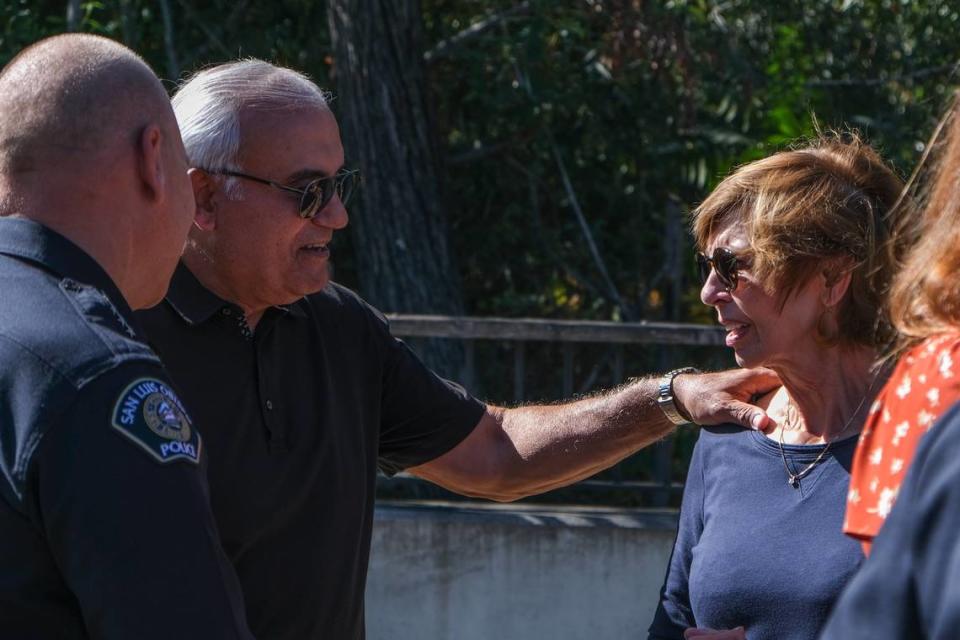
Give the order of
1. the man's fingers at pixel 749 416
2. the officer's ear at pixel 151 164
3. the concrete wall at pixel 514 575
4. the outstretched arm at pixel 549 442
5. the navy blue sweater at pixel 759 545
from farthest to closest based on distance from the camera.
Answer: the concrete wall at pixel 514 575, the outstretched arm at pixel 549 442, the man's fingers at pixel 749 416, the navy blue sweater at pixel 759 545, the officer's ear at pixel 151 164

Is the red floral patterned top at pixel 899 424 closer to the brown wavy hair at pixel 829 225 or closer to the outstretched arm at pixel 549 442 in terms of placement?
the brown wavy hair at pixel 829 225

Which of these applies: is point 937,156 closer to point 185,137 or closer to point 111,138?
point 111,138

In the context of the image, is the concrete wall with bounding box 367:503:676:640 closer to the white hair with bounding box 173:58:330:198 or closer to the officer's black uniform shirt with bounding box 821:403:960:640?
the white hair with bounding box 173:58:330:198

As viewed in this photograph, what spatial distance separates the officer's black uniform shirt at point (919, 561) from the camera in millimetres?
1134

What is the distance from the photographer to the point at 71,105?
1.64 m

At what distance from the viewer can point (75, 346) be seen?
1.47 m

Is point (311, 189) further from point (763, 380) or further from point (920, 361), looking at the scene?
point (920, 361)

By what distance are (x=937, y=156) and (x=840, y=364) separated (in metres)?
1.15

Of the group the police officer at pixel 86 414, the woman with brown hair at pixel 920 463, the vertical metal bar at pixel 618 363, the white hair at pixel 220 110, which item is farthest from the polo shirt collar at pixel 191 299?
the vertical metal bar at pixel 618 363

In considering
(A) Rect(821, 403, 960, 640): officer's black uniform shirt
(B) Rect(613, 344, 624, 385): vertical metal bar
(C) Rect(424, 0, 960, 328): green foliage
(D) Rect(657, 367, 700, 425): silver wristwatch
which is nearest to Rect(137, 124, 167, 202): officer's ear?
(A) Rect(821, 403, 960, 640): officer's black uniform shirt

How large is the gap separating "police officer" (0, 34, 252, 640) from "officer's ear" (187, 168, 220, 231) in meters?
0.87

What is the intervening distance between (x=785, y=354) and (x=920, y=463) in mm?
1383

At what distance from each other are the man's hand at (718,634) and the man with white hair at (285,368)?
427 mm

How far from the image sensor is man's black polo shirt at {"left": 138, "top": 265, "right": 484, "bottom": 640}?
2398 millimetres
